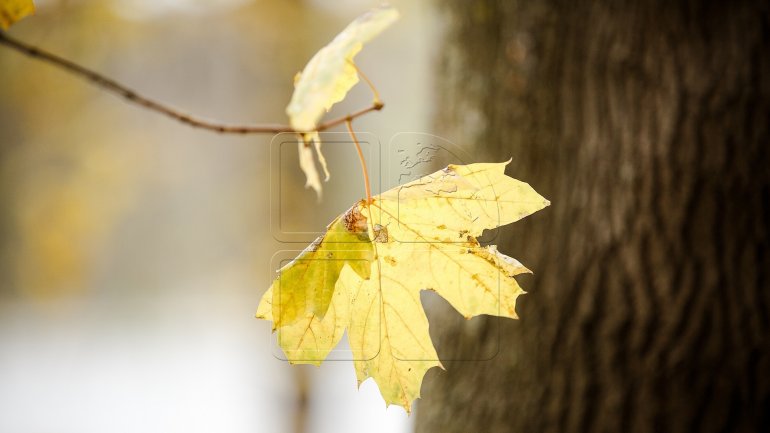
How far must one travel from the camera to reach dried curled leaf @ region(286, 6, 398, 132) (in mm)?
282

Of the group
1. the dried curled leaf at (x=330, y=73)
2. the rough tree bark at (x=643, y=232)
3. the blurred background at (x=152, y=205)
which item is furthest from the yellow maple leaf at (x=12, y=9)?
the blurred background at (x=152, y=205)

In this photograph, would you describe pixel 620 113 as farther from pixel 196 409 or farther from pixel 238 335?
pixel 238 335

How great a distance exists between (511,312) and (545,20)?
98 cm

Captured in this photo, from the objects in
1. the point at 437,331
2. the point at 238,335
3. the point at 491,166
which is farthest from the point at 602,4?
the point at 238,335

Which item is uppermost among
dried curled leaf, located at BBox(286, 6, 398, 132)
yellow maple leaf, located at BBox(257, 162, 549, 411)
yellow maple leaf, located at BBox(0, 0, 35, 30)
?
yellow maple leaf, located at BBox(0, 0, 35, 30)

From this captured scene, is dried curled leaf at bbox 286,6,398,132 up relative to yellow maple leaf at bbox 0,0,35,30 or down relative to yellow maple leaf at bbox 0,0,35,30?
down

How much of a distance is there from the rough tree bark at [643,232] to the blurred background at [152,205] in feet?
7.65

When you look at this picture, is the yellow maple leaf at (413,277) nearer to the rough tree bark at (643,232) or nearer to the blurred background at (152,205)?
the rough tree bark at (643,232)

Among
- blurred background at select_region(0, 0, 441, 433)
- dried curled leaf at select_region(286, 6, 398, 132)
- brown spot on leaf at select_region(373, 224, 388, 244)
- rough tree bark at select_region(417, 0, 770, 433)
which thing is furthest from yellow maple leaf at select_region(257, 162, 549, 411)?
blurred background at select_region(0, 0, 441, 433)

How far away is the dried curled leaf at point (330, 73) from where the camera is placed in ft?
0.93

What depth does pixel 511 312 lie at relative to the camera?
1.42 feet

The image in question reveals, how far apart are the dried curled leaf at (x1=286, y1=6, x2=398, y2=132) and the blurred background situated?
10.2 feet

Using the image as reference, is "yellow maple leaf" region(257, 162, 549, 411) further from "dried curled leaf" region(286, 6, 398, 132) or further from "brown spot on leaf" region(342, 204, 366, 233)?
"dried curled leaf" region(286, 6, 398, 132)

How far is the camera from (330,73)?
0.31 meters
